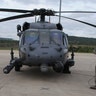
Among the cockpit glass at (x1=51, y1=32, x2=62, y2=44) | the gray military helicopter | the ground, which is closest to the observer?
the ground

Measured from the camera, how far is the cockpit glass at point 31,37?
1441 centimetres

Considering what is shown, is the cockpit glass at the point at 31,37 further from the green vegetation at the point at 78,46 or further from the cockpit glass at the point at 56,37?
the green vegetation at the point at 78,46

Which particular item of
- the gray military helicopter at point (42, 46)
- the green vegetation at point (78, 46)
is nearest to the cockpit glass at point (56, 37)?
the gray military helicopter at point (42, 46)

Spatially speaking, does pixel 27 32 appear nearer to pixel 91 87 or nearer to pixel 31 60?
pixel 31 60

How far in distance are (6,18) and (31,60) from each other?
10.7ft

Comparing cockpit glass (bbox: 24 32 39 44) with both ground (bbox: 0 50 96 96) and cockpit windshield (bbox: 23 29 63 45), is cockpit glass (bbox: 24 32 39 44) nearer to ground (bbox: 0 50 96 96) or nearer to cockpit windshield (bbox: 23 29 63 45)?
cockpit windshield (bbox: 23 29 63 45)

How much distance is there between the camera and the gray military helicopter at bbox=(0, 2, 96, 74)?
13312mm

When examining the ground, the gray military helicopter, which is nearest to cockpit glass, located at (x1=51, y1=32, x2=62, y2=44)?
the gray military helicopter

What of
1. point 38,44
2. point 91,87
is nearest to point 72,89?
point 91,87

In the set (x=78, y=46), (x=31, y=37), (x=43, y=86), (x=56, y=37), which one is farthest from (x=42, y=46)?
(x=78, y=46)

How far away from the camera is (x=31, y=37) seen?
48.1 feet

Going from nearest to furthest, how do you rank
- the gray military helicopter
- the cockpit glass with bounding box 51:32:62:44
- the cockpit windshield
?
the gray military helicopter
the cockpit windshield
the cockpit glass with bounding box 51:32:62:44

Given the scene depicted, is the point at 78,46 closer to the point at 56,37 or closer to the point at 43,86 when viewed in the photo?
the point at 56,37

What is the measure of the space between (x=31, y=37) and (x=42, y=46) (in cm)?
110
